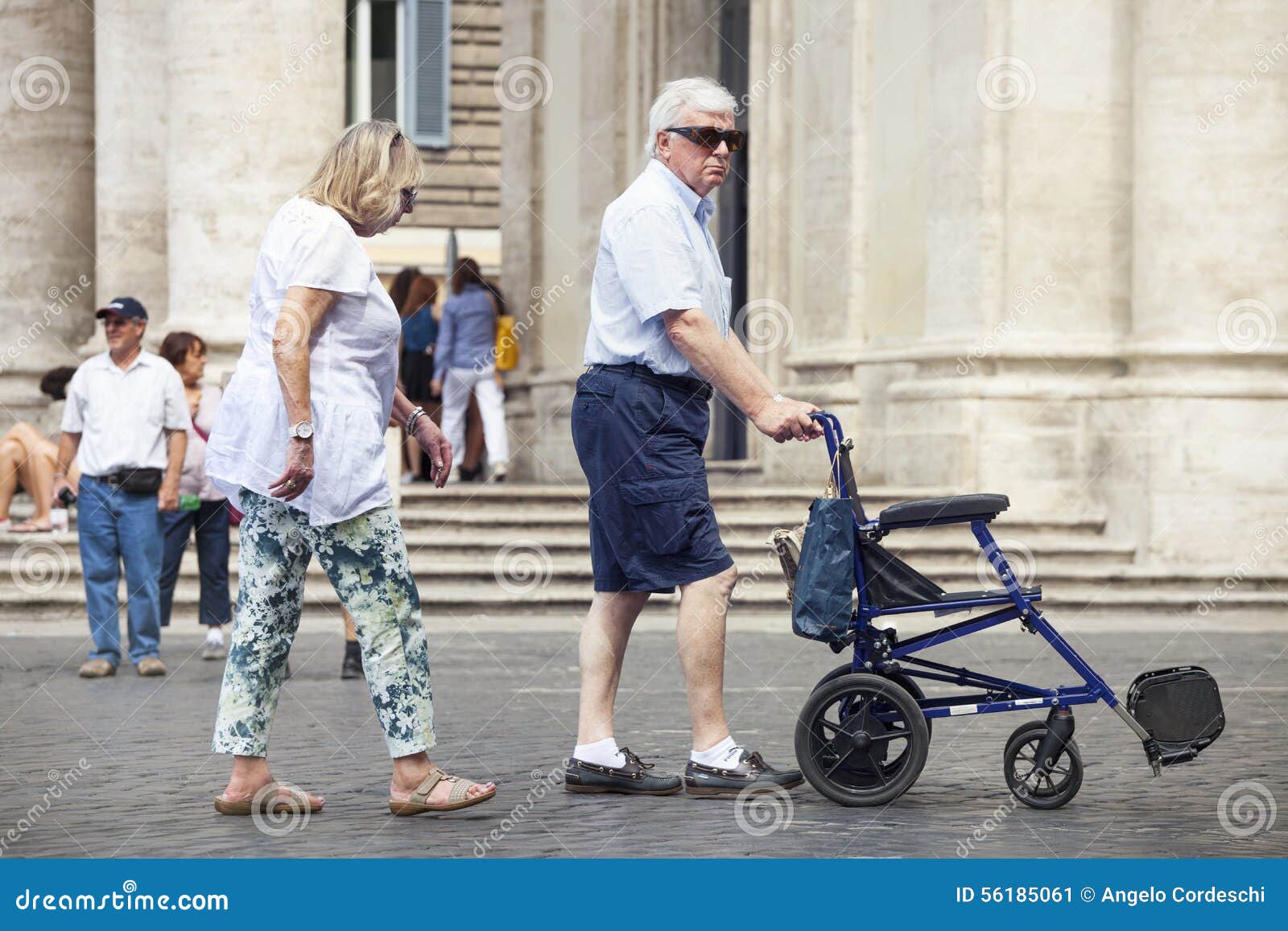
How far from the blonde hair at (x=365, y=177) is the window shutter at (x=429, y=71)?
25366 mm

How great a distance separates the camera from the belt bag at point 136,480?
1030 cm

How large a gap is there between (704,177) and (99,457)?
5.06m

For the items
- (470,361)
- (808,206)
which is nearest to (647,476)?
(808,206)

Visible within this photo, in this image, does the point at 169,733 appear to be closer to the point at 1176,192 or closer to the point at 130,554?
the point at 130,554

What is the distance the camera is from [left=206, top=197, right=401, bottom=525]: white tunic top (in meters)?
5.58

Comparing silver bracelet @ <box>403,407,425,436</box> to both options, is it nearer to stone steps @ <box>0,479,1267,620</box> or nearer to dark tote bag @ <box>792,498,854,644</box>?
dark tote bag @ <box>792,498,854,644</box>

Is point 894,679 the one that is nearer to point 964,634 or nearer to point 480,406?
point 964,634

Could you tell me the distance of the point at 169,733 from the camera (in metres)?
7.66

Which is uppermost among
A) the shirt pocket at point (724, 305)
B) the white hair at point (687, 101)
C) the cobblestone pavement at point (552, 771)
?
the white hair at point (687, 101)

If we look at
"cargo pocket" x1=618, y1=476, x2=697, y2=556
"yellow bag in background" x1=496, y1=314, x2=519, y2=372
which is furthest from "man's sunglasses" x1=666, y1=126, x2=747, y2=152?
"yellow bag in background" x1=496, y1=314, x2=519, y2=372

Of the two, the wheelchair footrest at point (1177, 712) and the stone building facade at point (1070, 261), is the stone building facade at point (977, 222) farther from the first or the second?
the wheelchair footrest at point (1177, 712)

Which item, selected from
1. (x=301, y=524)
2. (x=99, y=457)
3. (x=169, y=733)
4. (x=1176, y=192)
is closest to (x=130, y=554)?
(x=99, y=457)

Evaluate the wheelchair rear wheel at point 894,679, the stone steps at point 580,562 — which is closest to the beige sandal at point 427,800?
the wheelchair rear wheel at point 894,679

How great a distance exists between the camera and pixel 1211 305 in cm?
1404
